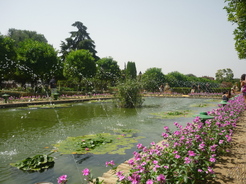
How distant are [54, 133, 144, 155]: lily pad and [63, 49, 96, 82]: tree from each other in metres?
28.3

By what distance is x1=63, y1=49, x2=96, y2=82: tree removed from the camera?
111ft

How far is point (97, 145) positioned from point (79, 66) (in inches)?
1160

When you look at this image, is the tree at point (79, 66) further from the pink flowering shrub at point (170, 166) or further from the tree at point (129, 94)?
the pink flowering shrub at point (170, 166)

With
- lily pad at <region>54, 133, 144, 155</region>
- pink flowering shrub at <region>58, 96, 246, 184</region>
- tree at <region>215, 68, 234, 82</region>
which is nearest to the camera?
pink flowering shrub at <region>58, 96, 246, 184</region>

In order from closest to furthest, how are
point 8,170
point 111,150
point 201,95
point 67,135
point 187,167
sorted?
point 187,167 < point 8,170 < point 111,150 < point 67,135 < point 201,95

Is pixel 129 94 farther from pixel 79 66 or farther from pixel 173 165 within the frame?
Answer: pixel 79 66

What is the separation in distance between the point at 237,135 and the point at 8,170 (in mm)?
5982

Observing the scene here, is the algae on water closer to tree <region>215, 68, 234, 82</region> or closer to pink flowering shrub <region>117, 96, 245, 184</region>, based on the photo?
pink flowering shrub <region>117, 96, 245, 184</region>

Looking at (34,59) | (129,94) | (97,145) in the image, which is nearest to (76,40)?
(34,59)

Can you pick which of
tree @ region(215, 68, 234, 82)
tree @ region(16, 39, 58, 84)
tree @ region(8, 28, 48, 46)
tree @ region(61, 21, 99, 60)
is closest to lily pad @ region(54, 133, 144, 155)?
tree @ region(16, 39, 58, 84)

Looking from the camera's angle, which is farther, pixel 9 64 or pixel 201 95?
pixel 201 95

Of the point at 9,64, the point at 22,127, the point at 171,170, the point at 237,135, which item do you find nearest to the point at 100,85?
the point at 9,64

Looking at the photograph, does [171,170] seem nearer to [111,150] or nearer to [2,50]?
[111,150]

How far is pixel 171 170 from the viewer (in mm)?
2861
